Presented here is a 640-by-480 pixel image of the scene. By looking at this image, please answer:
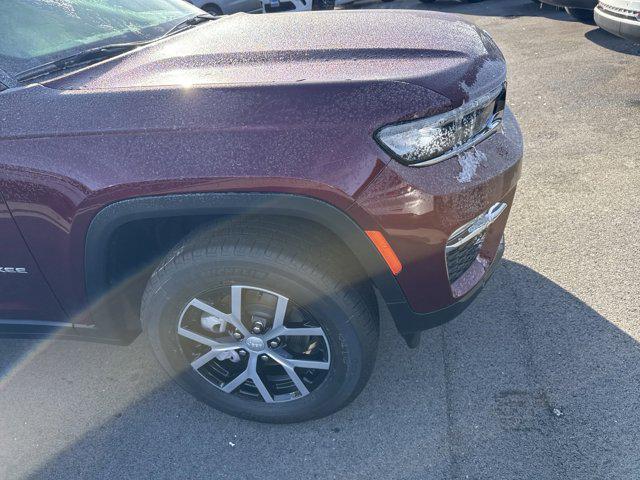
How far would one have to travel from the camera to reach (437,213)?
179 cm

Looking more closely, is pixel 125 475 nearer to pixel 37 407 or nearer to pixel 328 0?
pixel 37 407

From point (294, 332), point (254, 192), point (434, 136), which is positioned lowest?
point (294, 332)

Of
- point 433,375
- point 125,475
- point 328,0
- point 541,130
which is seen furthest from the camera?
point 328,0

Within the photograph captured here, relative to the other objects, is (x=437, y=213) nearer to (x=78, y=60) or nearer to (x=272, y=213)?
(x=272, y=213)

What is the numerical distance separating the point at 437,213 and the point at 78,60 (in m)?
1.66

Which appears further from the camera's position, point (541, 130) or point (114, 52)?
point (541, 130)

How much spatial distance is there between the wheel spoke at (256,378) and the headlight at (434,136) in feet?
3.50

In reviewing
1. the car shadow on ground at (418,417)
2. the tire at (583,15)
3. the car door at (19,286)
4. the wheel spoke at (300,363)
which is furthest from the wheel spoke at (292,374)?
the tire at (583,15)

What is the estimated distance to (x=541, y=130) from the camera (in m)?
4.62

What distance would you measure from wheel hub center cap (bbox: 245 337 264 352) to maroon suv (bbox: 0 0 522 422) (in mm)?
12

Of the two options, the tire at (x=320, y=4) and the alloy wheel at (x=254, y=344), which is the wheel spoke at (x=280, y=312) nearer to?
the alloy wheel at (x=254, y=344)

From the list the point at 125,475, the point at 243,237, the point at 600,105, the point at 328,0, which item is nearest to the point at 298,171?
the point at 243,237

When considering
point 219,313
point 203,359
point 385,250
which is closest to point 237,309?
point 219,313

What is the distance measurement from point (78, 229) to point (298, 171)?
0.88 metres
